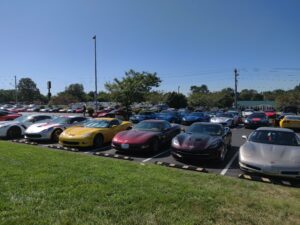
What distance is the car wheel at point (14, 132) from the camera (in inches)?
558

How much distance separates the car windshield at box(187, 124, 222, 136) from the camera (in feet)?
32.3

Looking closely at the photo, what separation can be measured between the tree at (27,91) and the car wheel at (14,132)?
12489 cm

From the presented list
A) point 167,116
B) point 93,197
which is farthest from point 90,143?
point 167,116

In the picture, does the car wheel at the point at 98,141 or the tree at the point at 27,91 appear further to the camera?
the tree at the point at 27,91

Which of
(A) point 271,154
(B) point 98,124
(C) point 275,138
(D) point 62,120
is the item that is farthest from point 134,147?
(D) point 62,120

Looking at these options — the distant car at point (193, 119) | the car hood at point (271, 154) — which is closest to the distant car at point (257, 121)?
the distant car at point (193, 119)

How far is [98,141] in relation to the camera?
11664 mm

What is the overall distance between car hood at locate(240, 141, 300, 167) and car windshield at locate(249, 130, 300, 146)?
0.39 m

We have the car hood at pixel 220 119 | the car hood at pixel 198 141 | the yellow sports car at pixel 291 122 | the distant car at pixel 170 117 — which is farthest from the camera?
the distant car at pixel 170 117

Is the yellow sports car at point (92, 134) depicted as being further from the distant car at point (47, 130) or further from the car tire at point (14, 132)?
the car tire at point (14, 132)

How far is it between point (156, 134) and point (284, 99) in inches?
2698

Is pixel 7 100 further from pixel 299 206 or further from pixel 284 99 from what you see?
pixel 299 206

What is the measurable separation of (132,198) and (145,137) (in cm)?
580

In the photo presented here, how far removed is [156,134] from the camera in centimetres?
1066
